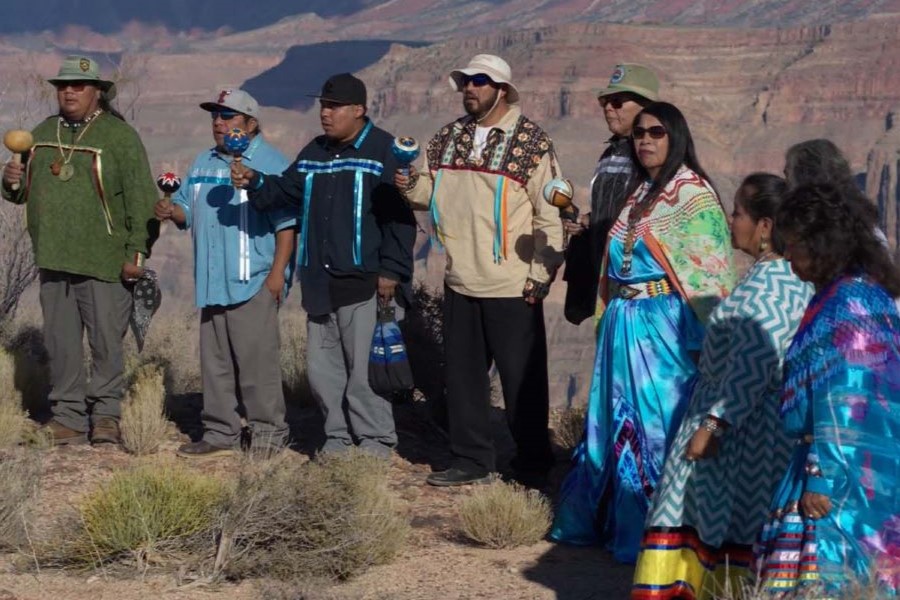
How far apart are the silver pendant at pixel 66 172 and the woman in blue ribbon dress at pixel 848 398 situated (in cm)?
430

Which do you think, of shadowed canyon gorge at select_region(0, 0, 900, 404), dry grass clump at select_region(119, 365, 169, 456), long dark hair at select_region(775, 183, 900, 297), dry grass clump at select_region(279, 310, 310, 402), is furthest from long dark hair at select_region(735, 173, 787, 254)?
shadowed canyon gorge at select_region(0, 0, 900, 404)

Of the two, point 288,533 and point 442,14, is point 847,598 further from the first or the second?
point 442,14

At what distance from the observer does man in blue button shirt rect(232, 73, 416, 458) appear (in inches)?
287

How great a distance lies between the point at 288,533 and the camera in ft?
18.7

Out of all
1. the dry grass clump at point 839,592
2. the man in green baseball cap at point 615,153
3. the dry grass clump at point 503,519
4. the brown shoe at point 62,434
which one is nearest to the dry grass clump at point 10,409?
the brown shoe at point 62,434

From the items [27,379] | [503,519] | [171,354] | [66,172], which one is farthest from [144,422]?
[171,354]

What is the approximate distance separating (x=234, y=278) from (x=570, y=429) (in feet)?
6.86

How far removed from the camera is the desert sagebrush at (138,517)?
5.67 metres

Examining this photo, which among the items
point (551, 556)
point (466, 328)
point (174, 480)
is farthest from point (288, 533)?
point (466, 328)

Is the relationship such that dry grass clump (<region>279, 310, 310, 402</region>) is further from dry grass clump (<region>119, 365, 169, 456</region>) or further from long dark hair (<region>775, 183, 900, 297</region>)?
long dark hair (<region>775, 183, 900, 297</region>)

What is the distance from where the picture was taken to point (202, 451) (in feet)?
25.4

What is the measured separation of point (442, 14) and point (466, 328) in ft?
601

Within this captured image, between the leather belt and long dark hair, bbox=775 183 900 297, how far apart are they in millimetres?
1512

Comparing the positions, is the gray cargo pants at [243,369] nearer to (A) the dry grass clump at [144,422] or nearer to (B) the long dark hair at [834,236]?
(A) the dry grass clump at [144,422]
